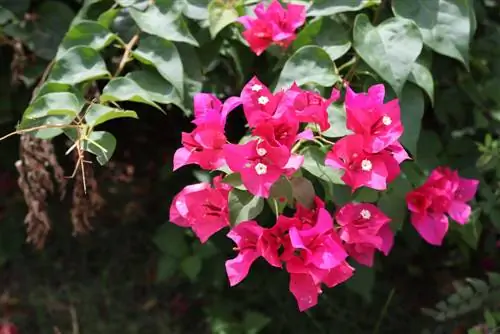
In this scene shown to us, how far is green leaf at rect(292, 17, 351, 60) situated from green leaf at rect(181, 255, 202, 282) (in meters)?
0.56

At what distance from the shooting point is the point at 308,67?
1246 mm

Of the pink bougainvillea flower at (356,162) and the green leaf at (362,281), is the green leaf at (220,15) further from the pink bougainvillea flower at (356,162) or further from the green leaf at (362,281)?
the green leaf at (362,281)

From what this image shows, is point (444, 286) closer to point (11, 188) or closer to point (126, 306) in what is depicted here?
point (126, 306)

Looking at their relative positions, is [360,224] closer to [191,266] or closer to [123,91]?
[123,91]

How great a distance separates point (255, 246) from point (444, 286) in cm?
104

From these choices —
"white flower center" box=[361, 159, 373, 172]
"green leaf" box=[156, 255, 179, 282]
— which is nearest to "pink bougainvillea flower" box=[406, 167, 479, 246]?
"white flower center" box=[361, 159, 373, 172]

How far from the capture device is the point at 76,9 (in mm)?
1799

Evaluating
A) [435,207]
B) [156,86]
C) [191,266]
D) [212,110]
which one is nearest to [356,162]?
[212,110]

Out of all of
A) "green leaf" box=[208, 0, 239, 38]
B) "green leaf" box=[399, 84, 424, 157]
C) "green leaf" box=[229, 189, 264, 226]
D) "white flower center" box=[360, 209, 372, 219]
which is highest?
"green leaf" box=[208, 0, 239, 38]

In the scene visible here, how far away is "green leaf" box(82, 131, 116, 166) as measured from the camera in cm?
114

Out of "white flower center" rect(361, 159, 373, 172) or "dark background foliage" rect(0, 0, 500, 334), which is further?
"dark background foliage" rect(0, 0, 500, 334)

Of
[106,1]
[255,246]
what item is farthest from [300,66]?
[106,1]

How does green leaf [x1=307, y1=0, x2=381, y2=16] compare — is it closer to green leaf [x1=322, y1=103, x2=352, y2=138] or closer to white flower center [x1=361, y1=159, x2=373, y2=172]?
green leaf [x1=322, y1=103, x2=352, y2=138]

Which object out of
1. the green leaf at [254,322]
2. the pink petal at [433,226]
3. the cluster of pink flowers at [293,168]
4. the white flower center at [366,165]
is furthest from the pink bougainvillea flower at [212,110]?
the green leaf at [254,322]
